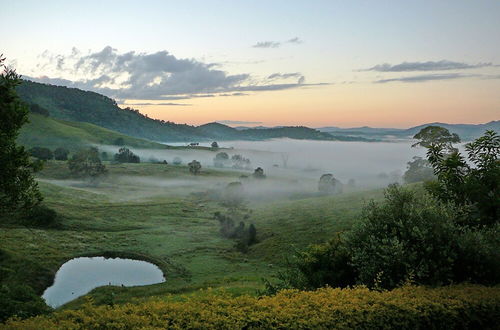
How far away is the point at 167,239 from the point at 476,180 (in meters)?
71.0

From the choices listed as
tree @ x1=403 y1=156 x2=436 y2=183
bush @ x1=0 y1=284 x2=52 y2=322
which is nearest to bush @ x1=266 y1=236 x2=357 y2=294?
bush @ x1=0 y1=284 x2=52 y2=322

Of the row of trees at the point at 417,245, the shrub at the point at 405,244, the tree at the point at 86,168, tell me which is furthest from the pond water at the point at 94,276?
the tree at the point at 86,168

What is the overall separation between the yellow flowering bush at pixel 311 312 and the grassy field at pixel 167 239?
57.4ft

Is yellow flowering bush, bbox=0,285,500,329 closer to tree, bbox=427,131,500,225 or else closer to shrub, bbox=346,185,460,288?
shrub, bbox=346,185,460,288

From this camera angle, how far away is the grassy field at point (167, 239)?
2192 inches

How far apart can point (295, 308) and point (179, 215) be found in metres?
109

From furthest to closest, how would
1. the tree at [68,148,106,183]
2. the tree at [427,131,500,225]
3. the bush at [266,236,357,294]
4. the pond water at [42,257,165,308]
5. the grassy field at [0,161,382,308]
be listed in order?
the tree at [68,148,106,183] < the grassy field at [0,161,382,308] < the pond water at [42,257,165,308] < the tree at [427,131,500,225] < the bush at [266,236,357,294]

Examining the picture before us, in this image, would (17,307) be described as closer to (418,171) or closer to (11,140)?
(11,140)

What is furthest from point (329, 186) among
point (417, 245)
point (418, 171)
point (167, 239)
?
point (417, 245)

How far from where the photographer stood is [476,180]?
Answer: 27281 millimetres

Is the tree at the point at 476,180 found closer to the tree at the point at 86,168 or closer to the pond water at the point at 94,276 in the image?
the pond water at the point at 94,276

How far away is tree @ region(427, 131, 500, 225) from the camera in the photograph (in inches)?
1035

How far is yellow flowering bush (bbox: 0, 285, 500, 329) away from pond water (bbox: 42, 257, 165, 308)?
39.8 m

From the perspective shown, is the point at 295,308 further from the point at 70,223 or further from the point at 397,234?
the point at 70,223
